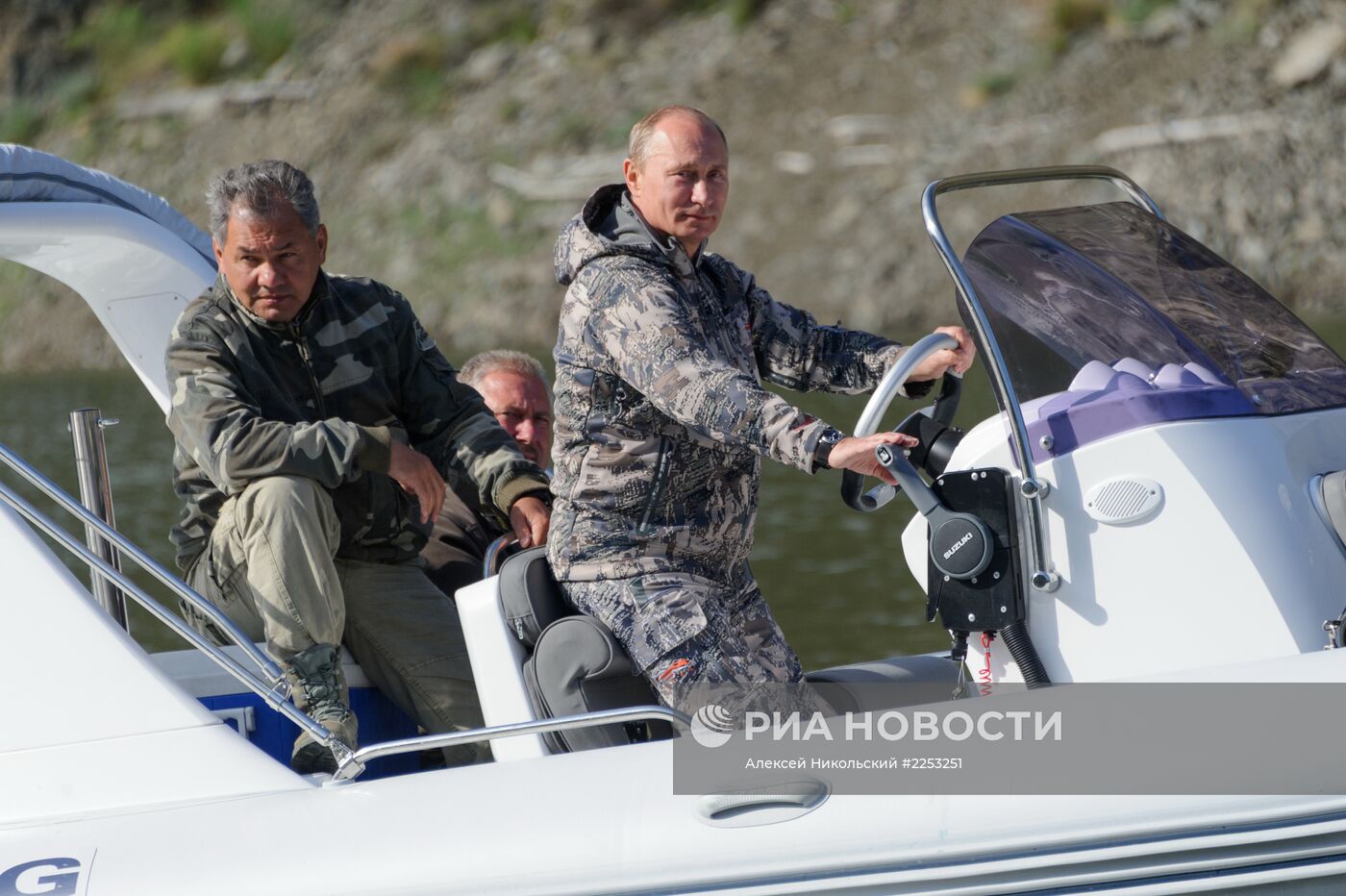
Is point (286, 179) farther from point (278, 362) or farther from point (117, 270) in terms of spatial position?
point (117, 270)

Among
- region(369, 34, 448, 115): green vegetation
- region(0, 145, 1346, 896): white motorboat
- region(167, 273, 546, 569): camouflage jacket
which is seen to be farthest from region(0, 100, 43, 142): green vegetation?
region(0, 145, 1346, 896): white motorboat

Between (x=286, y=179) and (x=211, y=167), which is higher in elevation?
(x=211, y=167)

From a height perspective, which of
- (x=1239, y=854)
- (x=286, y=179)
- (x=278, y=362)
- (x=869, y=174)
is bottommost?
(x=1239, y=854)

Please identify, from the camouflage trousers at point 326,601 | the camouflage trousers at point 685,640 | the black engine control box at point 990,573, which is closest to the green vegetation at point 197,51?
the camouflage trousers at point 326,601

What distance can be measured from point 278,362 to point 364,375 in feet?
0.57

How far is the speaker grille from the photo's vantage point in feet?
8.18

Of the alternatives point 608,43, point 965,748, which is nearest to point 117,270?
point 965,748

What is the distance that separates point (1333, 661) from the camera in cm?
236

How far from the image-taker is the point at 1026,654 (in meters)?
2.54

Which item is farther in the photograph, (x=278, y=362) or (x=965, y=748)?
(x=278, y=362)

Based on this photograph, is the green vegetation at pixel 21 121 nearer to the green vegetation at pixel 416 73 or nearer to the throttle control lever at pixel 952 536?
the green vegetation at pixel 416 73

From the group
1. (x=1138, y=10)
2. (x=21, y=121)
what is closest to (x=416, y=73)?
(x=21, y=121)

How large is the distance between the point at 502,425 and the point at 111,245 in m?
0.93

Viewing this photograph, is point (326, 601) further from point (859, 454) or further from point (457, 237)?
point (457, 237)
